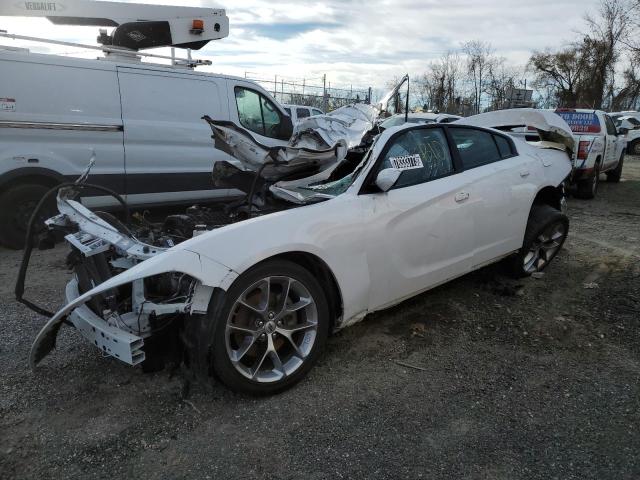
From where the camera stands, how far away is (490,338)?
12.1 feet

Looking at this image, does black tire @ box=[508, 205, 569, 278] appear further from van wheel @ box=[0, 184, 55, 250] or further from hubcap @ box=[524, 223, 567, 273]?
van wheel @ box=[0, 184, 55, 250]

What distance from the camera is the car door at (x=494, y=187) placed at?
3.98 m

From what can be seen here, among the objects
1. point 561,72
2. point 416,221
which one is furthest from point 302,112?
point 561,72

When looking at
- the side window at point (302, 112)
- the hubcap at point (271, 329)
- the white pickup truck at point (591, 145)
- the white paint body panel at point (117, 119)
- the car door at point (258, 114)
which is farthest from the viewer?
the side window at point (302, 112)

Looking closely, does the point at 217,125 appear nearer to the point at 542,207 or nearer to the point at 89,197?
the point at 89,197

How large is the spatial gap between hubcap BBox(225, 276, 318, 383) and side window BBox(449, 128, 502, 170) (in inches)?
76.6

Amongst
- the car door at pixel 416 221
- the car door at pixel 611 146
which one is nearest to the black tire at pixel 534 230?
the car door at pixel 416 221

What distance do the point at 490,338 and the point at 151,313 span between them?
248 centimetres

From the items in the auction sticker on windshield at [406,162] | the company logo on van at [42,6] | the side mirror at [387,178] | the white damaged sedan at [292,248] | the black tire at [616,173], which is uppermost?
the company logo on van at [42,6]

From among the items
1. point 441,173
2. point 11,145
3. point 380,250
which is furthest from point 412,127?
point 11,145

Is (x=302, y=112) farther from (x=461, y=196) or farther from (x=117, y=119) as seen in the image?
(x=461, y=196)

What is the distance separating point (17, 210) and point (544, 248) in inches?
231

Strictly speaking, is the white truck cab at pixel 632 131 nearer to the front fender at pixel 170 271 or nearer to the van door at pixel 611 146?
the van door at pixel 611 146

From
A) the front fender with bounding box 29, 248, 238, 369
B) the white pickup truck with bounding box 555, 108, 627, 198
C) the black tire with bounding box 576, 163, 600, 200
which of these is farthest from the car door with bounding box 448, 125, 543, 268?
the black tire with bounding box 576, 163, 600, 200
